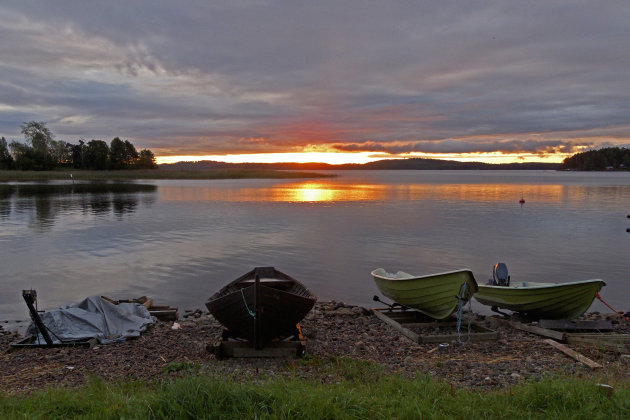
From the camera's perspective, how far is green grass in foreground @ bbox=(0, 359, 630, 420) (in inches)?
203

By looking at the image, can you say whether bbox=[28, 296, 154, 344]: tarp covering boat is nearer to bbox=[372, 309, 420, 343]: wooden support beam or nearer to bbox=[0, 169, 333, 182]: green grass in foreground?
bbox=[372, 309, 420, 343]: wooden support beam

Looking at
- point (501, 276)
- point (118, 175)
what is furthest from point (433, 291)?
point (118, 175)

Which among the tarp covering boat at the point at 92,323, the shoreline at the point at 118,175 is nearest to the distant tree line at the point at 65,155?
the shoreline at the point at 118,175

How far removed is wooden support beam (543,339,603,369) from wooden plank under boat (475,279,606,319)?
1442 mm

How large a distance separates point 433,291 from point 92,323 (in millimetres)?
7688

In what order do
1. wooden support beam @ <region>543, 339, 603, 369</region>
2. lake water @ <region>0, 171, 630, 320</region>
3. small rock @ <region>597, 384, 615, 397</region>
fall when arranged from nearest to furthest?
1. small rock @ <region>597, 384, 615, 397</region>
2. wooden support beam @ <region>543, 339, 603, 369</region>
3. lake water @ <region>0, 171, 630, 320</region>

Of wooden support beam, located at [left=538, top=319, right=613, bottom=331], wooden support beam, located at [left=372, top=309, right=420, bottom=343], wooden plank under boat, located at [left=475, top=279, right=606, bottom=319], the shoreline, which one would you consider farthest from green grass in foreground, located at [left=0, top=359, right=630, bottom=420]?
the shoreline

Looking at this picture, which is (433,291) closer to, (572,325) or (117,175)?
(572,325)

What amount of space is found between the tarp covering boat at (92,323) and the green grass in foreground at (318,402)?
3744 mm

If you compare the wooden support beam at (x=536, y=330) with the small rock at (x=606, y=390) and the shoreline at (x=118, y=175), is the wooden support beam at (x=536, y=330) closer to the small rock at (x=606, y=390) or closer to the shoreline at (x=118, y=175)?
the small rock at (x=606, y=390)

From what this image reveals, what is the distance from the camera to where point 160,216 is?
38.9 meters

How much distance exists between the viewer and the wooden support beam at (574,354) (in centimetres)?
769

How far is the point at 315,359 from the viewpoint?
8.38 m

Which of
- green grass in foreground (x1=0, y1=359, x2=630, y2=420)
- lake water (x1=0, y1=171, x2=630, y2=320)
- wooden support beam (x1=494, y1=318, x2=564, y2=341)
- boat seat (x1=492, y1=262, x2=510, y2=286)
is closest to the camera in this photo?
green grass in foreground (x1=0, y1=359, x2=630, y2=420)
